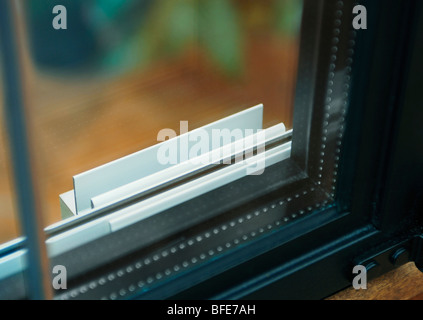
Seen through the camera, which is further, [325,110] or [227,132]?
[227,132]

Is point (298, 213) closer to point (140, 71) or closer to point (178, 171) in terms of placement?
point (178, 171)

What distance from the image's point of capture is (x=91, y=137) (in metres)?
2.16

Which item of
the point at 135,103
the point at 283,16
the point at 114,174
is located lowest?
the point at 135,103

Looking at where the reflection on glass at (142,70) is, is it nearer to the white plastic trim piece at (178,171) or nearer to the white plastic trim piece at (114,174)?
the white plastic trim piece at (114,174)

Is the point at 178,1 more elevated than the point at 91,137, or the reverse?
the point at 178,1

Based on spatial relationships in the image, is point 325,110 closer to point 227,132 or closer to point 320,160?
point 320,160

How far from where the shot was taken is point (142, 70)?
2.48 meters

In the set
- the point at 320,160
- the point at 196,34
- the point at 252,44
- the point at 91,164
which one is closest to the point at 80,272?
the point at 320,160

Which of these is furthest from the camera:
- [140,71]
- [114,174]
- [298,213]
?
[140,71]

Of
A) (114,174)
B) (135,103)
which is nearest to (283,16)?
(135,103)

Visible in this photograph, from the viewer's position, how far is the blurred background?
82.7 inches

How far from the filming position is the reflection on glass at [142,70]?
2116 mm

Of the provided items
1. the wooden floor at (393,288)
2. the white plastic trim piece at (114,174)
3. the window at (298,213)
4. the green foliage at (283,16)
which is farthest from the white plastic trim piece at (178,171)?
the green foliage at (283,16)
